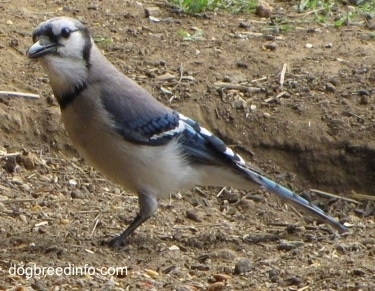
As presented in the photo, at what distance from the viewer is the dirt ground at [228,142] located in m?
6.12

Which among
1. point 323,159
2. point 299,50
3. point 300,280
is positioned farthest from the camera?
point 299,50

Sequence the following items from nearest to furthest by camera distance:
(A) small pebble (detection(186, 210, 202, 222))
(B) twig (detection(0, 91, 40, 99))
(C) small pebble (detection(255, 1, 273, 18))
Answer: (A) small pebble (detection(186, 210, 202, 222)) → (B) twig (detection(0, 91, 40, 99)) → (C) small pebble (detection(255, 1, 273, 18))

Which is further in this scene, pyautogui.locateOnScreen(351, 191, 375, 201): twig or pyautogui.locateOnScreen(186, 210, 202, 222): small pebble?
pyautogui.locateOnScreen(351, 191, 375, 201): twig

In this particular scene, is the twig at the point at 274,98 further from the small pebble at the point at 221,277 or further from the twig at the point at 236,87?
the small pebble at the point at 221,277

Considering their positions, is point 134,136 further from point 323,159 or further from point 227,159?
point 323,159

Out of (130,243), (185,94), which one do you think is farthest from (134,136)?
(185,94)

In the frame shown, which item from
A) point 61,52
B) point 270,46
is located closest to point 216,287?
point 61,52

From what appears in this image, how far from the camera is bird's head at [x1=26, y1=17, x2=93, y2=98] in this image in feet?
21.6

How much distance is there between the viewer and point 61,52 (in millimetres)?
6633

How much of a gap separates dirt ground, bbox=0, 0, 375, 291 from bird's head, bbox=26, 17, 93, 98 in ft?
2.90

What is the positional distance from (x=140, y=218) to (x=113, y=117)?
64cm

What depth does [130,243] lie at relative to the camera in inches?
262

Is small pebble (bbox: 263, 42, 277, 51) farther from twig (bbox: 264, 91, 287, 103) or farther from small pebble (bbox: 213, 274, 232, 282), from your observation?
small pebble (bbox: 213, 274, 232, 282)

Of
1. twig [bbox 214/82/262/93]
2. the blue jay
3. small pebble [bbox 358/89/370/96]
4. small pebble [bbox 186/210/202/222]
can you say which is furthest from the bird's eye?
small pebble [bbox 358/89/370/96]
